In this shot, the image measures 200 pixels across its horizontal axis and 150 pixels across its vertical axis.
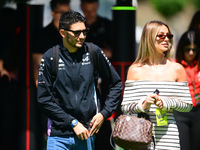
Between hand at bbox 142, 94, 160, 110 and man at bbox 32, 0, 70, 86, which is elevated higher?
man at bbox 32, 0, 70, 86

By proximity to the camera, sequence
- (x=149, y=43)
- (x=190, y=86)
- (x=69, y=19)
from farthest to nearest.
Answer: (x=190, y=86)
(x=149, y=43)
(x=69, y=19)

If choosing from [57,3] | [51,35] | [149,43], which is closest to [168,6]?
[57,3]

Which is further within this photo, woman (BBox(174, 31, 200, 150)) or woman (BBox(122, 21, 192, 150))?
woman (BBox(174, 31, 200, 150))

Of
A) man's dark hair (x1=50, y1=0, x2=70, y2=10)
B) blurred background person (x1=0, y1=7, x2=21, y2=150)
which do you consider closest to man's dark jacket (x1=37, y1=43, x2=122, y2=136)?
man's dark hair (x1=50, y1=0, x2=70, y2=10)

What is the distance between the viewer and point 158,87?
3883 millimetres

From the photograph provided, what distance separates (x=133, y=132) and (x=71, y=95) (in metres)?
0.65

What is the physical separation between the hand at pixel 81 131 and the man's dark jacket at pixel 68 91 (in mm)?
76

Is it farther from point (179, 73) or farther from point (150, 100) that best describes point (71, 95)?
point (179, 73)

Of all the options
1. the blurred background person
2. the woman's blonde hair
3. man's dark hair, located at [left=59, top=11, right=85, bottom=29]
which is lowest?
the blurred background person

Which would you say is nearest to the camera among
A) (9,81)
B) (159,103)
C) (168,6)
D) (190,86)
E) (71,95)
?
(159,103)

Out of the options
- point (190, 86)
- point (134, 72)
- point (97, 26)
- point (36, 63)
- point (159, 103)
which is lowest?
point (190, 86)

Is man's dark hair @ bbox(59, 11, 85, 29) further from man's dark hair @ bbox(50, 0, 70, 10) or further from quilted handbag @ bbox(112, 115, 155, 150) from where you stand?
man's dark hair @ bbox(50, 0, 70, 10)

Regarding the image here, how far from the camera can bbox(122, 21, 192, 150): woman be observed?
3783 millimetres

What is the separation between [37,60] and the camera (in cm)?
555
